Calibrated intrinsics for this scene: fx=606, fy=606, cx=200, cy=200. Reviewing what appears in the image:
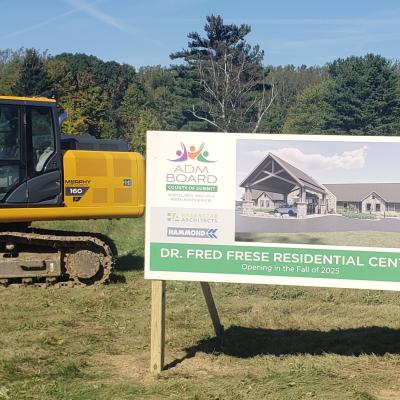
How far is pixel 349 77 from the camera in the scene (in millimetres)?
65938

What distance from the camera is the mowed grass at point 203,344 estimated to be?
5.48 metres

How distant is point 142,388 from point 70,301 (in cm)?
418

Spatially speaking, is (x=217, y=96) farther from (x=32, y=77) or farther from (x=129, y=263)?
(x=129, y=263)

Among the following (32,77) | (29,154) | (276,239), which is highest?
(32,77)

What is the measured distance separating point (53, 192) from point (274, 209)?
17.2 ft

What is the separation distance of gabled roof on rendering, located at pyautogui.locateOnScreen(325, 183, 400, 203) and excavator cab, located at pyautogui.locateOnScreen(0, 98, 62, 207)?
558 centimetres

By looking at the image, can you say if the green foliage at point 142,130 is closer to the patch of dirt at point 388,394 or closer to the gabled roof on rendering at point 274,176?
the gabled roof on rendering at point 274,176

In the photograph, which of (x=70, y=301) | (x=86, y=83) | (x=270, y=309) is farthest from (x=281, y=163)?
(x=86, y=83)

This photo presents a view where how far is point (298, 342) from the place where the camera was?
23.0 feet

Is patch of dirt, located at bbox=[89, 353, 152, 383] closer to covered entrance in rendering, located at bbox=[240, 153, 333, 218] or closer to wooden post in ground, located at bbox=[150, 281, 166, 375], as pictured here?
wooden post in ground, located at bbox=[150, 281, 166, 375]

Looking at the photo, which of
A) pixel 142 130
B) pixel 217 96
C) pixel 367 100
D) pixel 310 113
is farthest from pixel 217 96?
pixel 310 113

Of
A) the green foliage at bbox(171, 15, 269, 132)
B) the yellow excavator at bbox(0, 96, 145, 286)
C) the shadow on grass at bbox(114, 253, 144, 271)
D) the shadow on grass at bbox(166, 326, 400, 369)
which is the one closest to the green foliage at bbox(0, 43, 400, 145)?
the green foliage at bbox(171, 15, 269, 132)

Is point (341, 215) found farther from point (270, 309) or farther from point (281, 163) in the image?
point (270, 309)

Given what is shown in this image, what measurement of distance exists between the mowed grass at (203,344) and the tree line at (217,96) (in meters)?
33.6
